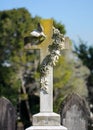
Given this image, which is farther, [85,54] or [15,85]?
[15,85]

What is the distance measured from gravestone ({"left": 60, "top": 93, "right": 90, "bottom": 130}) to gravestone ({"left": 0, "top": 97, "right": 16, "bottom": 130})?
2.83 feet

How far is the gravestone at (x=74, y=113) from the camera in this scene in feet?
23.8

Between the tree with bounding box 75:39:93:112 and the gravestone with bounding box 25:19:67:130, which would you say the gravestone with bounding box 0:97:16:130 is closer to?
the gravestone with bounding box 25:19:67:130

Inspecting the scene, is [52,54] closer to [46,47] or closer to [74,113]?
[46,47]

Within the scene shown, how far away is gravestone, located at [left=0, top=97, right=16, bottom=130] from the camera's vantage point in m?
7.26

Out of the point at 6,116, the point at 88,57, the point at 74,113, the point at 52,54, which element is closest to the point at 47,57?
the point at 52,54

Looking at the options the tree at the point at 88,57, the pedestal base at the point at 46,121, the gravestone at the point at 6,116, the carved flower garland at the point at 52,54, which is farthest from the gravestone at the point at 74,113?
the tree at the point at 88,57

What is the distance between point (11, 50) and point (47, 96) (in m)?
18.2

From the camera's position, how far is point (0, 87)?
22.8 m

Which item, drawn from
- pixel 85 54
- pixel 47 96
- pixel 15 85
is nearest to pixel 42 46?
pixel 47 96

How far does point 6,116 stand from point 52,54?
4.46ft

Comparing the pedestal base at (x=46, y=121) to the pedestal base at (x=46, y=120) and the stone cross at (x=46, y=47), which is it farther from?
the stone cross at (x=46, y=47)

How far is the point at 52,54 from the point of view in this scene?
731cm

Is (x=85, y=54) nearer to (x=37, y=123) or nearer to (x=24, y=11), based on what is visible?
(x=24, y=11)
